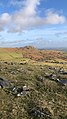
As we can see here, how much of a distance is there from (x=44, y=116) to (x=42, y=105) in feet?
9.08

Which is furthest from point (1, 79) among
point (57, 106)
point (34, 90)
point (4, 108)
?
point (57, 106)

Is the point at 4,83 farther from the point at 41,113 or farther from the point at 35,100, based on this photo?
the point at 41,113

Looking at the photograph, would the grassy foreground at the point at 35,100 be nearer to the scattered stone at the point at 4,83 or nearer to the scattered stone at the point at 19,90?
the scattered stone at the point at 19,90

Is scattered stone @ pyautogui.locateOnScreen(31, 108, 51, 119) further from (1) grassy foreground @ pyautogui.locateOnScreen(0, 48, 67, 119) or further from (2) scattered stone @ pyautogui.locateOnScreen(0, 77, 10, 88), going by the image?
(2) scattered stone @ pyautogui.locateOnScreen(0, 77, 10, 88)

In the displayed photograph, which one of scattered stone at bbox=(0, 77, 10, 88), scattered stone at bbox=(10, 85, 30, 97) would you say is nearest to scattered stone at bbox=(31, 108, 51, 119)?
scattered stone at bbox=(10, 85, 30, 97)

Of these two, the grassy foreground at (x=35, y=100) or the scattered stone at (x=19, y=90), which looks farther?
the scattered stone at (x=19, y=90)

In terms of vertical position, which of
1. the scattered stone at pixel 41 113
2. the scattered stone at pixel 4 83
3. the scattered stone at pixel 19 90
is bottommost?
the scattered stone at pixel 41 113

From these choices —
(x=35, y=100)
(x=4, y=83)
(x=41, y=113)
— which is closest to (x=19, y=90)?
(x=4, y=83)

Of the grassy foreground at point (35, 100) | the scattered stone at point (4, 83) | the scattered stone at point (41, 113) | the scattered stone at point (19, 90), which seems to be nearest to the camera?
the scattered stone at point (41, 113)

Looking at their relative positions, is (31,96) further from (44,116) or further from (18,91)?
(44,116)

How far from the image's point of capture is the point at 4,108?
97.7 ft

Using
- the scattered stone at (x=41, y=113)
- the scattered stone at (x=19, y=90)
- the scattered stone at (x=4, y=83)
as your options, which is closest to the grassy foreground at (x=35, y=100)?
the scattered stone at (x=41, y=113)

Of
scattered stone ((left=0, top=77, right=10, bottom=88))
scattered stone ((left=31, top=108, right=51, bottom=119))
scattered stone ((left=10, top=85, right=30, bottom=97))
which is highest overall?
scattered stone ((left=0, top=77, right=10, bottom=88))

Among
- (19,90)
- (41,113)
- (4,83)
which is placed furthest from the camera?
(4,83)
